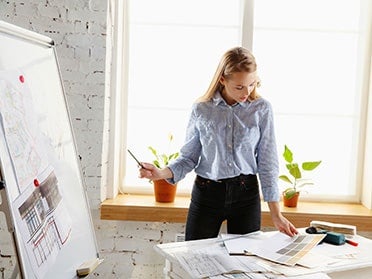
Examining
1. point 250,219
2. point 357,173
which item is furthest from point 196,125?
point 357,173

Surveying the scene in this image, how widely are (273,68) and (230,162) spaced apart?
0.85 metres

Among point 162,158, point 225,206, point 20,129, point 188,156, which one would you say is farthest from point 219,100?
point 20,129

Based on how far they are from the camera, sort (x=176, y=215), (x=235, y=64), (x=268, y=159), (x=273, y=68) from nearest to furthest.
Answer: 1. (x=235, y=64)
2. (x=268, y=159)
3. (x=176, y=215)
4. (x=273, y=68)


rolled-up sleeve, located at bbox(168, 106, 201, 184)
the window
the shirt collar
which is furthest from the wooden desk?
the window

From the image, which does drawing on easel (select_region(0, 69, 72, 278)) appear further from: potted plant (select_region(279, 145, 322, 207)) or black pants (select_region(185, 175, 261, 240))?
potted plant (select_region(279, 145, 322, 207))

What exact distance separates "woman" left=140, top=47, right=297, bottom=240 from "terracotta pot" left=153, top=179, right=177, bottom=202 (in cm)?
40

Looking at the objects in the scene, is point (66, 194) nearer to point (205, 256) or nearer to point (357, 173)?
point (205, 256)

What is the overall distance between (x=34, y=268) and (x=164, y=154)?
130cm

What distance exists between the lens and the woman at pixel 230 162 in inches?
87.3

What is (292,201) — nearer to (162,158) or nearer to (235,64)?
(162,158)

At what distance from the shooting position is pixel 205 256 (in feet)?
5.79

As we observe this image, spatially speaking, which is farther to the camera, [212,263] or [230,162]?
[230,162]

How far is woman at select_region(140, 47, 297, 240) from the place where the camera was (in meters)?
2.22

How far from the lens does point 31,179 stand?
1.62m
